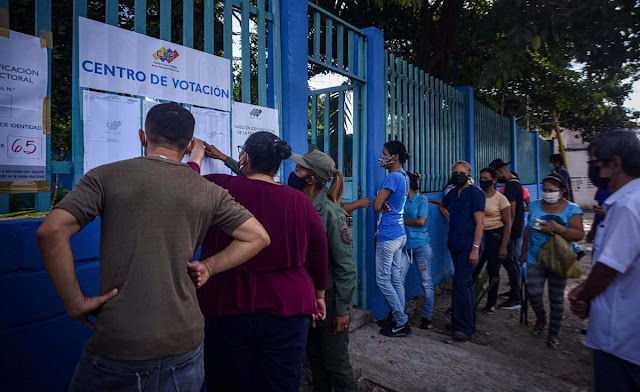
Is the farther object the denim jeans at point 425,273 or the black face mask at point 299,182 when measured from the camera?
the denim jeans at point 425,273

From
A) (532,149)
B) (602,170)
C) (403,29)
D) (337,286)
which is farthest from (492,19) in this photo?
(532,149)

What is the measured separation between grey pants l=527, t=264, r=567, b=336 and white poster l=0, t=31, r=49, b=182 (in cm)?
455

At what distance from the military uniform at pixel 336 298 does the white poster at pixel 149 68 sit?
1100 mm

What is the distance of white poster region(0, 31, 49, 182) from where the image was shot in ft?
6.57

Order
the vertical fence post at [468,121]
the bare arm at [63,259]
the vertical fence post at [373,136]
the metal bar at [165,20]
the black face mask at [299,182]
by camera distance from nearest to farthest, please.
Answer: the bare arm at [63,259] → the metal bar at [165,20] → the black face mask at [299,182] → the vertical fence post at [373,136] → the vertical fence post at [468,121]

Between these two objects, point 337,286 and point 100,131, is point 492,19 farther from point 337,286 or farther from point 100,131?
point 100,131

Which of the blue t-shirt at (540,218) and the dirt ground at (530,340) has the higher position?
the blue t-shirt at (540,218)

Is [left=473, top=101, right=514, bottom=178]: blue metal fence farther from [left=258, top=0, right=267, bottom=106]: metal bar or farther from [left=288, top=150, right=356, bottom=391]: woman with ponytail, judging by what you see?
[left=288, top=150, right=356, bottom=391]: woman with ponytail

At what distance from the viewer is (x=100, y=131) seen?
92.3 inches

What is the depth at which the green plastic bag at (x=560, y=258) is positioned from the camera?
13.9 ft

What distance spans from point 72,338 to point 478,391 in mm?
2917

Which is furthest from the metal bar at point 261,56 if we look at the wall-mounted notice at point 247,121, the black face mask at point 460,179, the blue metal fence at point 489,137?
the blue metal fence at point 489,137

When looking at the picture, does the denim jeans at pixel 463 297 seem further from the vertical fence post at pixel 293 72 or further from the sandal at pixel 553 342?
the vertical fence post at pixel 293 72

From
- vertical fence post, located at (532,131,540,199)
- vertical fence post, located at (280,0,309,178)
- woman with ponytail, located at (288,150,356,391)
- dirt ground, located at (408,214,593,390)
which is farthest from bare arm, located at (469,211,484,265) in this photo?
vertical fence post, located at (532,131,540,199)
